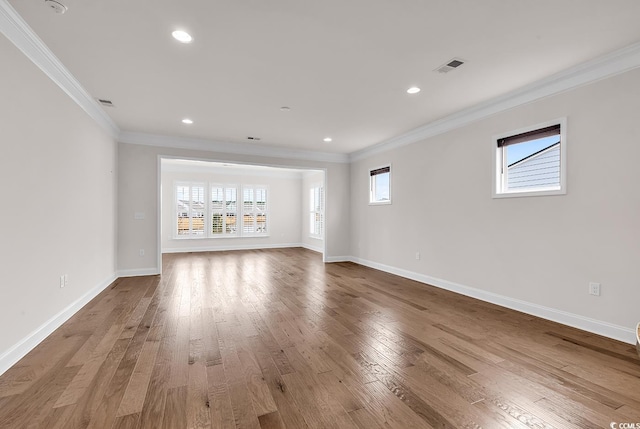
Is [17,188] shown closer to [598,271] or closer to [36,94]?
[36,94]

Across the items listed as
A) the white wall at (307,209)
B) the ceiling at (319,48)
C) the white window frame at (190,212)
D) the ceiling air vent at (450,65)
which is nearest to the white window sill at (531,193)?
the ceiling at (319,48)

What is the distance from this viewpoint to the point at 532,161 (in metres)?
3.45

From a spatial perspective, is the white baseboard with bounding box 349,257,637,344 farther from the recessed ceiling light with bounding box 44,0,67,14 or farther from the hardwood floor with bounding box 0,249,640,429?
the recessed ceiling light with bounding box 44,0,67,14

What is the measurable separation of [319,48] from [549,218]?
120 inches

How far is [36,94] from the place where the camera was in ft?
8.31

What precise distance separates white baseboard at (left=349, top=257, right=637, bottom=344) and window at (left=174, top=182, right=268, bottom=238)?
625 centimetres

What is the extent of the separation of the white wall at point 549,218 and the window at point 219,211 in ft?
19.6

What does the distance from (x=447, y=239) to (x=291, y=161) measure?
3.74 meters

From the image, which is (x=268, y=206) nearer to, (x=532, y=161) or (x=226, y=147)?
(x=226, y=147)

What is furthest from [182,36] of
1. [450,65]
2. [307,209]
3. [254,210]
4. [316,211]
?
[307,209]

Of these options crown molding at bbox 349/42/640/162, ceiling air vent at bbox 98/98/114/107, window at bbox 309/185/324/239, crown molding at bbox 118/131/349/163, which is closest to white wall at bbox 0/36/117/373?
ceiling air vent at bbox 98/98/114/107

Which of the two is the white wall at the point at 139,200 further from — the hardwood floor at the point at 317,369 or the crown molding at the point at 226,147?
the hardwood floor at the point at 317,369

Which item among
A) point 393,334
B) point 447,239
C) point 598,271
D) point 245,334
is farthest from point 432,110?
point 245,334

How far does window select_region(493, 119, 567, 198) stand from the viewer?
315 cm
